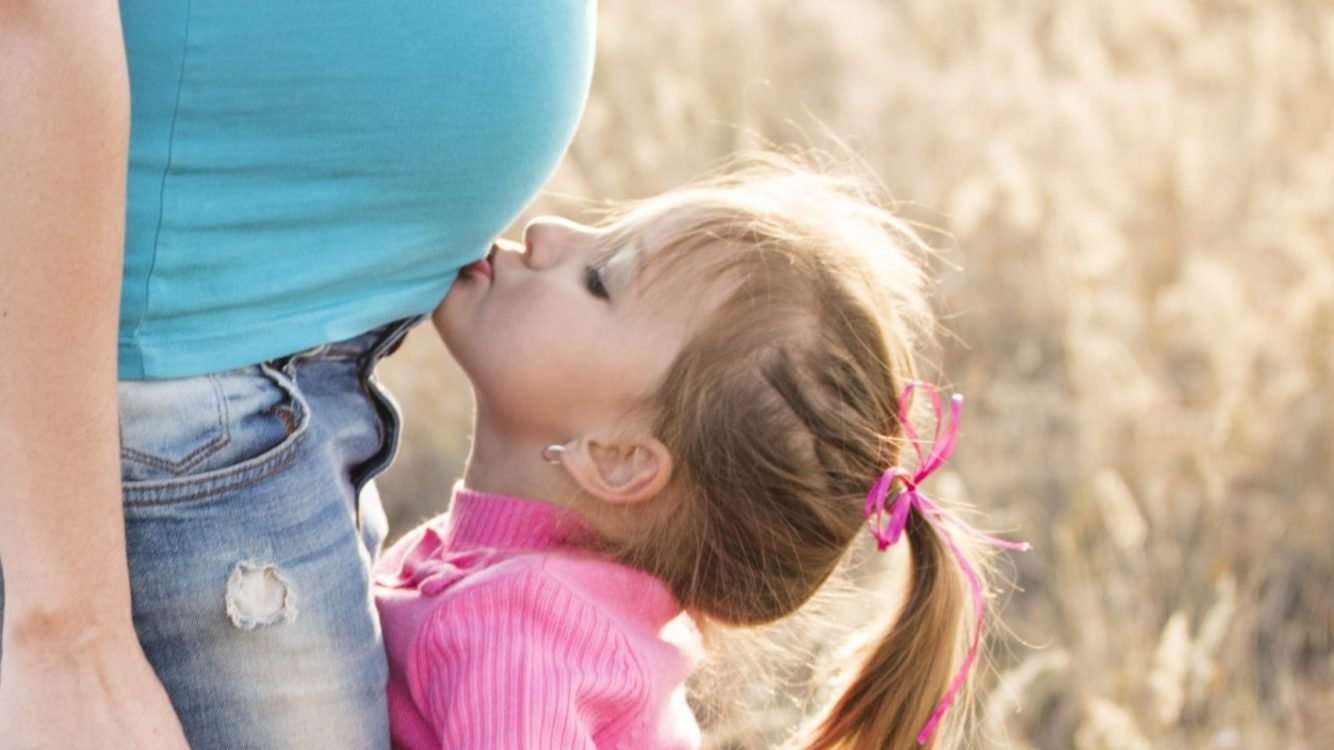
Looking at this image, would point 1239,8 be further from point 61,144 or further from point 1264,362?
point 61,144

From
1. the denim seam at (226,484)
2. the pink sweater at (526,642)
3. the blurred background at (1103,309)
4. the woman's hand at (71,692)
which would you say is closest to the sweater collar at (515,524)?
the pink sweater at (526,642)

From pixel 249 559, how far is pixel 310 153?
14.8 inches

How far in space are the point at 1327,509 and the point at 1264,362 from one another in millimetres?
374

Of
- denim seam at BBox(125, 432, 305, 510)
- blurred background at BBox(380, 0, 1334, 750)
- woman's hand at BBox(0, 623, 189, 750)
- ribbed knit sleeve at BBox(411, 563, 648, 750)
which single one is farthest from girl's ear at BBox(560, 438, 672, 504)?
blurred background at BBox(380, 0, 1334, 750)

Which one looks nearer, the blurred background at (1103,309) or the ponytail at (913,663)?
the ponytail at (913,663)

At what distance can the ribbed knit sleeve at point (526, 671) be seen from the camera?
1545mm

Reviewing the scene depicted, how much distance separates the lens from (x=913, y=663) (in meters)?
1.92

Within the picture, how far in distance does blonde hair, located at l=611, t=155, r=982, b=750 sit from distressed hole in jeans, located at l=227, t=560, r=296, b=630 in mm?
495

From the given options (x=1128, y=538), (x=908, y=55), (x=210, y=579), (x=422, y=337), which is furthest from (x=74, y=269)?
(x=908, y=55)

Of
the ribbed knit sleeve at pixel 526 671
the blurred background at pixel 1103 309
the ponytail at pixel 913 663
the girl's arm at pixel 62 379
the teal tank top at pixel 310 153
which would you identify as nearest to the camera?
the girl's arm at pixel 62 379

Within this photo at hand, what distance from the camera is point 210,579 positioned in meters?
1.41

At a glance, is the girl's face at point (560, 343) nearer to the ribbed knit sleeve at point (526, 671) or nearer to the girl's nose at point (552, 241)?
the girl's nose at point (552, 241)

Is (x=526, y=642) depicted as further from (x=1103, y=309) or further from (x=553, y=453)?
(x=1103, y=309)

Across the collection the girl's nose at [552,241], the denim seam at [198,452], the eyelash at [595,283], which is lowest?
the eyelash at [595,283]
